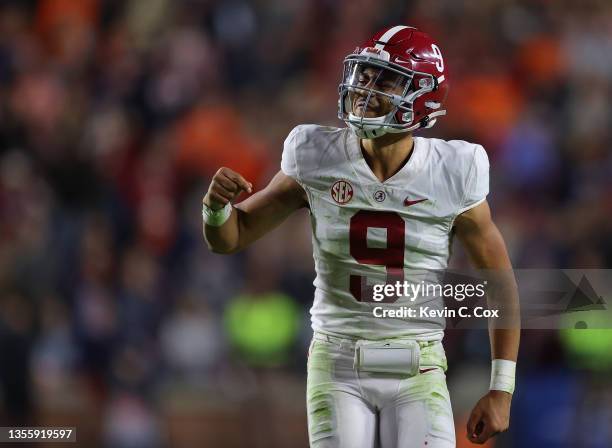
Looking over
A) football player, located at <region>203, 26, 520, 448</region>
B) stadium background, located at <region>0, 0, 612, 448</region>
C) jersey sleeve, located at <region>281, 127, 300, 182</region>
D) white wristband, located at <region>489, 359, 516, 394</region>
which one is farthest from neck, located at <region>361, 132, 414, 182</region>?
stadium background, located at <region>0, 0, 612, 448</region>

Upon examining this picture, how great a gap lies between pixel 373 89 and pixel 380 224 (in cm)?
40

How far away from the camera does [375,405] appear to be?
364 centimetres

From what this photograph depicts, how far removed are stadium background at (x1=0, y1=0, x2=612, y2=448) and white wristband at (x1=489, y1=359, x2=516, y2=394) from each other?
2426 mm

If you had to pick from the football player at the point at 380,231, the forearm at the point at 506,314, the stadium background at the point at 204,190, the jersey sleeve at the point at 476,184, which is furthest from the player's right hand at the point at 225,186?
the stadium background at the point at 204,190

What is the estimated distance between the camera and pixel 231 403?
21.9 feet

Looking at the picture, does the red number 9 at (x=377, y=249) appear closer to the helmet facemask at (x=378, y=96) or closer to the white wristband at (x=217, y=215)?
the helmet facemask at (x=378, y=96)

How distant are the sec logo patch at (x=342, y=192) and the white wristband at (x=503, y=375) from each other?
650mm

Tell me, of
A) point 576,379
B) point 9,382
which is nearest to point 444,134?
point 576,379

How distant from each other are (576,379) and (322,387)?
299 cm

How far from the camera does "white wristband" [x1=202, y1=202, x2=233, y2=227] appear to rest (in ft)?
12.2

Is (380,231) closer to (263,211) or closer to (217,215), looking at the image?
(263,211)

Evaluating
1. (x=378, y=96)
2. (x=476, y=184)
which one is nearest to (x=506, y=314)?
(x=476, y=184)

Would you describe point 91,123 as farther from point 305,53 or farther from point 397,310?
point 397,310

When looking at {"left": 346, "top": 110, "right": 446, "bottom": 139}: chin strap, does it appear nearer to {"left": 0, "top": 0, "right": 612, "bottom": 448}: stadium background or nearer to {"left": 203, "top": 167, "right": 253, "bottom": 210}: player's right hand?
{"left": 203, "top": 167, "right": 253, "bottom": 210}: player's right hand
